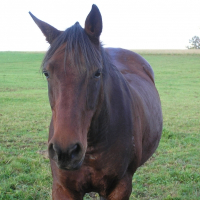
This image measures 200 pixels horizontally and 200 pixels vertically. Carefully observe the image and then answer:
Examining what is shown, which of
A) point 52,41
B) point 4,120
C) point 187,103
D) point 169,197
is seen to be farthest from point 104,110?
point 187,103

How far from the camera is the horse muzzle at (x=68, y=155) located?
159cm

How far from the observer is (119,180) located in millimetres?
2477

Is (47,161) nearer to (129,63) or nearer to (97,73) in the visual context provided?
(129,63)

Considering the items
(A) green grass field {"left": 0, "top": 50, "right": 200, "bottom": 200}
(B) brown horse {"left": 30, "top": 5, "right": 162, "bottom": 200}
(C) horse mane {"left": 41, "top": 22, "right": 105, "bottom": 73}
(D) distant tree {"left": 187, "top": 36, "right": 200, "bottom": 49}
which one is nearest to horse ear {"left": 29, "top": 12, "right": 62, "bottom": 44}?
(B) brown horse {"left": 30, "top": 5, "right": 162, "bottom": 200}

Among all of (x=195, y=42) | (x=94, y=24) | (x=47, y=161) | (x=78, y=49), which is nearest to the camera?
(x=78, y=49)

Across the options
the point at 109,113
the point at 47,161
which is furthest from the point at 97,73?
the point at 47,161

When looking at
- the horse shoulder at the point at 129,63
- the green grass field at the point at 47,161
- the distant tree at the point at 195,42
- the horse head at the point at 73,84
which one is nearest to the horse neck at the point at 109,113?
the horse head at the point at 73,84

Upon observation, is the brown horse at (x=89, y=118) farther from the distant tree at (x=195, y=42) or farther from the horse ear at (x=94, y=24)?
the distant tree at (x=195, y=42)

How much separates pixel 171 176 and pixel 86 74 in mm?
3182

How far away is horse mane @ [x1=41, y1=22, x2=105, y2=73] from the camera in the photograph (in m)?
1.85

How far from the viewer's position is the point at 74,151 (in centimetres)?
166

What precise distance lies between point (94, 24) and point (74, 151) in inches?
38.6

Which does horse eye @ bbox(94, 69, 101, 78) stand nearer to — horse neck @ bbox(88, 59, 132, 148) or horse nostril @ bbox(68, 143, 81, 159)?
horse neck @ bbox(88, 59, 132, 148)

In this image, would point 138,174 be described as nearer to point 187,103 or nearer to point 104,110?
point 104,110
